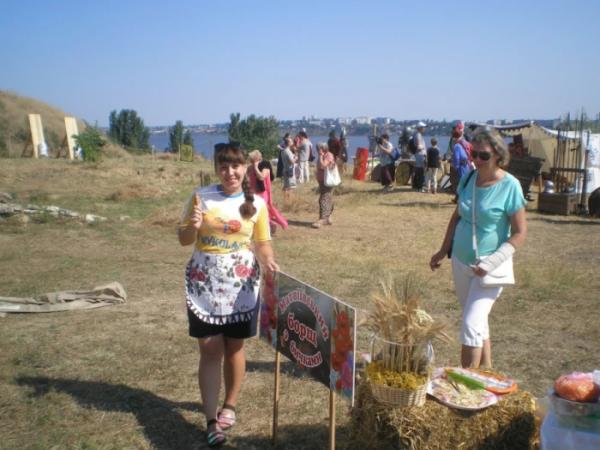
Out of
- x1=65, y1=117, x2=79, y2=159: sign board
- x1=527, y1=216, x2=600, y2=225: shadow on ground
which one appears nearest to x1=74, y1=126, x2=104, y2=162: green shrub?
x1=65, y1=117, x2=79, y2=159: sign board

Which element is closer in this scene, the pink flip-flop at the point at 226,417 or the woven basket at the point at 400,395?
the woven basket at the point at 400,395

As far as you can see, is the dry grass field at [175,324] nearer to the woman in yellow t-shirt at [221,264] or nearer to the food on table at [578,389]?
the woman in yellow t-shirt at [221,264]

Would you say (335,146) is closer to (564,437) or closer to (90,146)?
(90,146)

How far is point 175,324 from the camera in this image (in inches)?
221

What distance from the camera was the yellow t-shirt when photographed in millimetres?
3195

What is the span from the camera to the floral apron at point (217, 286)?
10.5ft

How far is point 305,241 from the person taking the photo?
1006cm

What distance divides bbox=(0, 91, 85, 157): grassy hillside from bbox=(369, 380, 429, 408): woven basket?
30.4m

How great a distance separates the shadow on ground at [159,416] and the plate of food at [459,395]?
868 millimetres

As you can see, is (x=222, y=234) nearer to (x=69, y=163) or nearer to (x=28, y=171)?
(x=28, y=171)

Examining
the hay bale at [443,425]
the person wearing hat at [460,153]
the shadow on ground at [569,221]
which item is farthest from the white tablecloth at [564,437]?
the person wearing hat at [460,153]

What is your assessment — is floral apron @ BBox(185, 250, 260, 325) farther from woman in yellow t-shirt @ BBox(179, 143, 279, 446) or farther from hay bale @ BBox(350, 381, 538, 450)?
hay bale @ BBox(350, 381, 538, 450)

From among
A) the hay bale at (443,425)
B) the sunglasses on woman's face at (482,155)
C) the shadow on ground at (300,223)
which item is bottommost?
the shadow on ground at (300,223)

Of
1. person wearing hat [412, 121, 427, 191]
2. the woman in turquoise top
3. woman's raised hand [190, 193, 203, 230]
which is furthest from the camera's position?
person wearing hat [412, 121, 427, 191]
